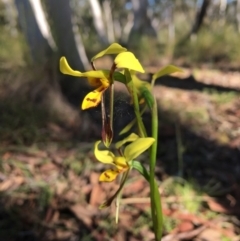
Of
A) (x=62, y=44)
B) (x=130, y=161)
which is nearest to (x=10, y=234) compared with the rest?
(x=130, y=161)

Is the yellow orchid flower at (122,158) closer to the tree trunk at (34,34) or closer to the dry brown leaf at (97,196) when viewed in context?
the dry brown leaf at (97,196)

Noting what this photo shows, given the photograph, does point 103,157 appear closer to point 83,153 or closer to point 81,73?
point 81,73

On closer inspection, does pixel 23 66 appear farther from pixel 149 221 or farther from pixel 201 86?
pixel 149 221

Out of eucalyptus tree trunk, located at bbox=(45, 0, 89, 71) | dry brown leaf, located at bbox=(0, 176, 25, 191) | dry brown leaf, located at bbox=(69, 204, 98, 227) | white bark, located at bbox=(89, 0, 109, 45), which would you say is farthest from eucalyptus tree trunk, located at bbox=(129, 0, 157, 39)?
dry brown leaf, located at bbox=(69, 204, 98, 227)

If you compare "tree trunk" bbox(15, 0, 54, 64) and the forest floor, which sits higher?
"tree trunk" bbox(15, 0, 54, 64)

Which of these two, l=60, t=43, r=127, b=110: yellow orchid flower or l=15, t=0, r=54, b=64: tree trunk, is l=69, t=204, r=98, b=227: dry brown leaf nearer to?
l=60, t=43, r=127, b=110: yellow orchid flower

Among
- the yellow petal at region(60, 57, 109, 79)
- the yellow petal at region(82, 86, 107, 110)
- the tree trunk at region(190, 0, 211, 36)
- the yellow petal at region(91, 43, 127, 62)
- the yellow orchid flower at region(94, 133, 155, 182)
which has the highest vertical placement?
the yellow petal at region(91, 43, 127, 62)

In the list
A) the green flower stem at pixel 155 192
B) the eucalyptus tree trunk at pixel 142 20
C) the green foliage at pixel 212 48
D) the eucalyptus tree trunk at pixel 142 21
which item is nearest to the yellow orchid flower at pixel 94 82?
the green flower stem at pixel 155 192
